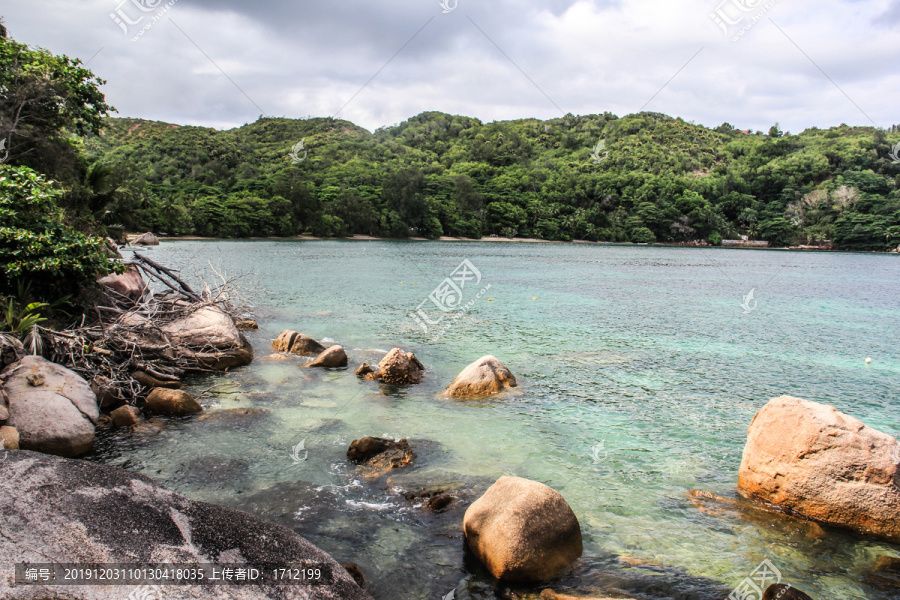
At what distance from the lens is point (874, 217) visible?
9662 centimetres

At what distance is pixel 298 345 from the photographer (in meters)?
15.1

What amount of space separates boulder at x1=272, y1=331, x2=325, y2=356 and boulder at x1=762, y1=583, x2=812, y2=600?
1243cm

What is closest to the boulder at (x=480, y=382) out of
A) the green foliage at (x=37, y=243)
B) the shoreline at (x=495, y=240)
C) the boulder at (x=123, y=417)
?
the boulder at (x=123, y=417)

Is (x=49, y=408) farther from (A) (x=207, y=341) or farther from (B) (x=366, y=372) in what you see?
(B) (x=366, y=372)

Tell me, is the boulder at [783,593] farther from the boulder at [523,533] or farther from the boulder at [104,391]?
the boulder at [104,391]

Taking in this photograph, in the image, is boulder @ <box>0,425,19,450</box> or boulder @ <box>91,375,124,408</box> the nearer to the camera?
boulder @ <box>0,425,19,450</box>

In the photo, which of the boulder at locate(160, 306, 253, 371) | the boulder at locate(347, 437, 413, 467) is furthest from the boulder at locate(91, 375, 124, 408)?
the boulder at locate(347, 437, 413, 467)

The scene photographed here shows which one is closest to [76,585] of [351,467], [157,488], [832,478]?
[157,488]

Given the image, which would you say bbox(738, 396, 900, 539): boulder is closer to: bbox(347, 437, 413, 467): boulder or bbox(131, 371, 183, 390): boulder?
bbox(347, 437, 413, 467): boulder

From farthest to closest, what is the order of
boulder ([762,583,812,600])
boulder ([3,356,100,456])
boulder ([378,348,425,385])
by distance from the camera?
1. boulder ([378,348,425,385])
2. boulder ([3,356,100,456])
3. boulder ([762,583,812,600])

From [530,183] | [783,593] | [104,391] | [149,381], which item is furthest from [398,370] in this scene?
[530,183]

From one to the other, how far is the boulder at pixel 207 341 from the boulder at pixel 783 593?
1222 cm

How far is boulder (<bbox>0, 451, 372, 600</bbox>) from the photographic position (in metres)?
3.41

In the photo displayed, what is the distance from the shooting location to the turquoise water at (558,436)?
600 centimetres
